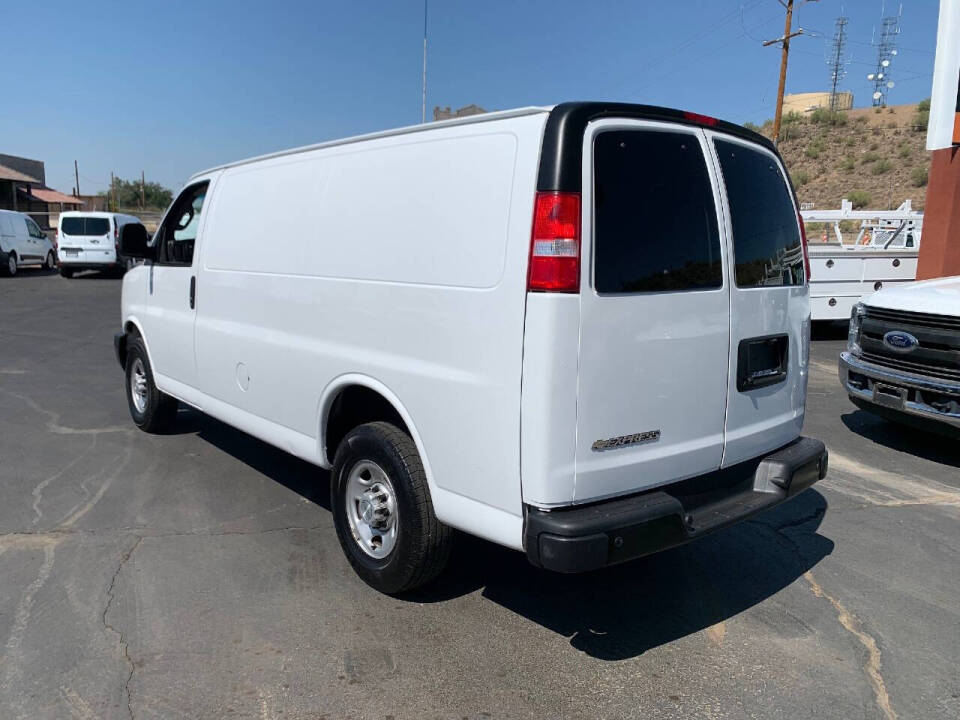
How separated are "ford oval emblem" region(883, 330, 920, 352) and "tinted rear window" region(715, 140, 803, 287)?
8.98 ft

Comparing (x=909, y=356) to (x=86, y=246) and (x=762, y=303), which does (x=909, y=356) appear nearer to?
(x=762, y=303)

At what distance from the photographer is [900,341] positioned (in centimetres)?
622

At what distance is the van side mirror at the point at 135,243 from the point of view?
18.8 feet

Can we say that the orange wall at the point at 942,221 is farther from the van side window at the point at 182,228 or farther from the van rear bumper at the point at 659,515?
the van side window at the point at 182,228

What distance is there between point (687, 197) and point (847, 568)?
2339mm

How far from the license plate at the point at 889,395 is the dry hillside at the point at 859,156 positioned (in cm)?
3399

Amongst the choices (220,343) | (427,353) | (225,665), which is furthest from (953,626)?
(220,343)

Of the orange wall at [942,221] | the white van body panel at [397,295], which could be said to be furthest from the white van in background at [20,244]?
the orange wall at [942,221]

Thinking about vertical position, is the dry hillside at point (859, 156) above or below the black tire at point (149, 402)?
above

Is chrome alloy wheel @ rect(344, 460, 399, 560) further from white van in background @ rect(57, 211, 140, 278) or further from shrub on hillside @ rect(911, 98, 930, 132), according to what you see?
shrub on hillside @ rect(911, 98, 930, 132)

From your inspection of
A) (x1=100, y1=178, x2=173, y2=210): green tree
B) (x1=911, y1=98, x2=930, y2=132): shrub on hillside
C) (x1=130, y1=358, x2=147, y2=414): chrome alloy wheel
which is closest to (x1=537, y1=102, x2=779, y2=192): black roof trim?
(x1=130, y1=358, x2=147, y2=414): chrome alloy wheel

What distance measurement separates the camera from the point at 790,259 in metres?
3.90

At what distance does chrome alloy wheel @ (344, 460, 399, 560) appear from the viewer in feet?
12.0

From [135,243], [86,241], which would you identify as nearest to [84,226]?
[86,241]
